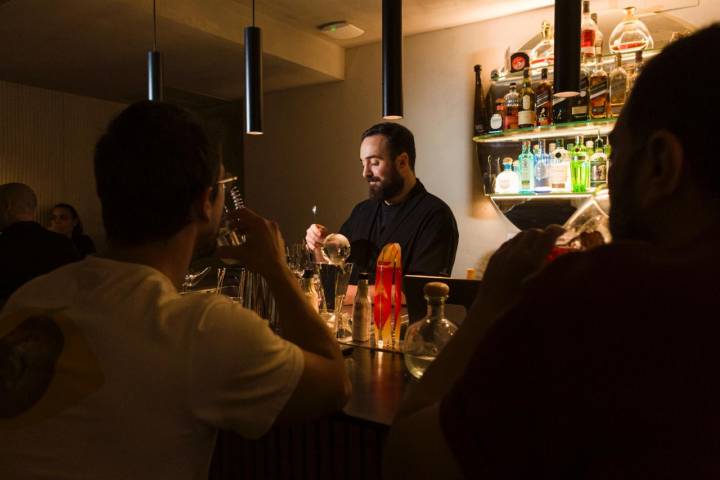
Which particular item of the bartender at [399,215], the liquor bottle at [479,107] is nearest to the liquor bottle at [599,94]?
the liquor bottle at [479,107]

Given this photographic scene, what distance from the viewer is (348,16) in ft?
11.8

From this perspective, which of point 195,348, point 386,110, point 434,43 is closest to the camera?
point 195,348

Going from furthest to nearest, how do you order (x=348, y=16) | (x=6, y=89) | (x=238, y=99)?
(x=238, y=99) < (x=6, y=89) < (x=348, y=16)

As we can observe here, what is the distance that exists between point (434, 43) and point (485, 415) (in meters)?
3.74

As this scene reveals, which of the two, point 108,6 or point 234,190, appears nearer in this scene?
point 234,190

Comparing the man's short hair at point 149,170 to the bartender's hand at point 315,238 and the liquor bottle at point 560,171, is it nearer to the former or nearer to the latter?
the bartender's hand at point 315,238

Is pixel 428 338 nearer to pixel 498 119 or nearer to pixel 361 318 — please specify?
pixel 361 318

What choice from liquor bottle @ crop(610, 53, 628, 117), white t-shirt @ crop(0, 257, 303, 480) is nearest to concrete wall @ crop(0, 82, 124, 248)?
liquor bottle @ crop(610, 53, 628, 117)

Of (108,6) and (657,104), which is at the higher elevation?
(108,6)

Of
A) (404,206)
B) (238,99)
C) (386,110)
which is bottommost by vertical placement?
(404,206)

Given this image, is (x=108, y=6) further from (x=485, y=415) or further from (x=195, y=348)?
(x=485, y=415)

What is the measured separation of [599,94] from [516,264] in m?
2.67

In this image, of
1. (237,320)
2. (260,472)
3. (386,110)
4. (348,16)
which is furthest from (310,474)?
(348,16)

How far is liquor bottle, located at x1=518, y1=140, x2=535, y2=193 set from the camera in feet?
11.3
